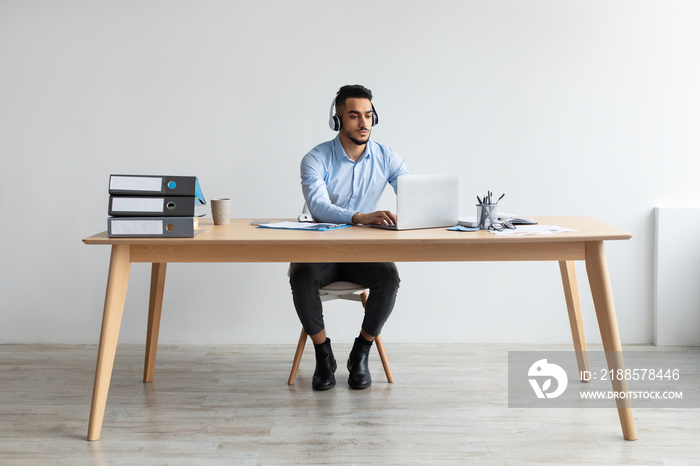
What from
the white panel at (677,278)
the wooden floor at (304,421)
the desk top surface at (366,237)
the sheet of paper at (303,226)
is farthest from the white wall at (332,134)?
the desk top surface at (366,237)

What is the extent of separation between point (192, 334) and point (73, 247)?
0.80 m

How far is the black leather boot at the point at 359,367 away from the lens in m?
2.66

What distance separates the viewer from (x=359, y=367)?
8.89ft

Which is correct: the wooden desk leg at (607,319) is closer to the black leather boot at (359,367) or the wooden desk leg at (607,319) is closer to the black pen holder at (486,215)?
the black pen holder at (486,215)

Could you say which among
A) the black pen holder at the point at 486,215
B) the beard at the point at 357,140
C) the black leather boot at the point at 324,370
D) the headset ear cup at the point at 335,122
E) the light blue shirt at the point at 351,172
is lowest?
the black leather boot at the point at 324,370

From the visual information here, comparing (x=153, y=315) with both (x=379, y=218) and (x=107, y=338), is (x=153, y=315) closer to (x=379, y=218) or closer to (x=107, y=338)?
(x=107, y=338)

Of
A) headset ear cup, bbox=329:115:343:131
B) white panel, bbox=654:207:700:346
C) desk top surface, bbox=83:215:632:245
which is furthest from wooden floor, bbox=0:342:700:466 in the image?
headset ear cup, bbox=329:115:343:131

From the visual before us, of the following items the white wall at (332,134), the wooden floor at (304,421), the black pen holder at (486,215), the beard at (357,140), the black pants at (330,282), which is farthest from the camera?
the white wall at (332,134)

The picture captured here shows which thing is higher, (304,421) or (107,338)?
(107,338)

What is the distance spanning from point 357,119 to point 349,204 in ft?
1.25

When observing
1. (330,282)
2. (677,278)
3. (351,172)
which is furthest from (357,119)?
(677,278)

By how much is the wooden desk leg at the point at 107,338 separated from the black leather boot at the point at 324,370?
0.85 m

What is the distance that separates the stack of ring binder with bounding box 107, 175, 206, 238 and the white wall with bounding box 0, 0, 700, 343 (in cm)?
122

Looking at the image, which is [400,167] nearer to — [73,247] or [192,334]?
[192,334]
